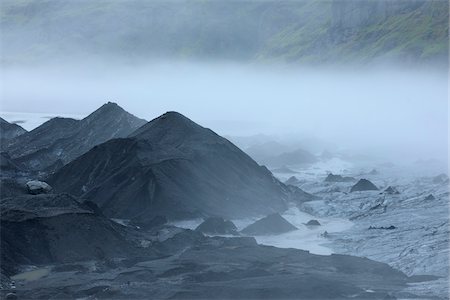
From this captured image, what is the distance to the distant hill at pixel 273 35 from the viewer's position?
134m

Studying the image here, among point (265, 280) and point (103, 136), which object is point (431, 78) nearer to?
point (103, 136)

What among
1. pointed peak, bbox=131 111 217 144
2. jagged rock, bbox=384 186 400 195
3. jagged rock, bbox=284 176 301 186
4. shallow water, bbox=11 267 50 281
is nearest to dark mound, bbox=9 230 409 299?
shallow water, bbox=11 267 50 281

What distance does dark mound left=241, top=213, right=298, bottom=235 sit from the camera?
36594 millimetres

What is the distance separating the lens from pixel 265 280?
26.0 meters

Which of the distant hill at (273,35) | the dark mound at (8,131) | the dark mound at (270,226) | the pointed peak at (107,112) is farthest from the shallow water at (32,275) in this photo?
the distant hill at (273,35)

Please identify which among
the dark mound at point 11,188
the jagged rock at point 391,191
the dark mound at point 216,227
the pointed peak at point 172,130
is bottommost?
the dark mound at point 216,227

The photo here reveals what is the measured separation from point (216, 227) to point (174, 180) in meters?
5.61

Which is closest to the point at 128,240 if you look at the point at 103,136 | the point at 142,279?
the point at 142,279

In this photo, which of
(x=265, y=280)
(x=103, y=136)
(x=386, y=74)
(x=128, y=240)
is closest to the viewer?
(x=265, y=280)

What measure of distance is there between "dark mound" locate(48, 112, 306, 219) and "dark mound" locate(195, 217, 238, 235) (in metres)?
2.17

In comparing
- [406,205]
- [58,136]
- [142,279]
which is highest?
[58,136]

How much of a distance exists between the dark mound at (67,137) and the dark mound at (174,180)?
7.81 metres

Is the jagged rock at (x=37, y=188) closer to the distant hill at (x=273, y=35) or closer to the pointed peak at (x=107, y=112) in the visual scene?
the pointed peak at (x=107, y=112)

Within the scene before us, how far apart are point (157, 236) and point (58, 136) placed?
977 inches
